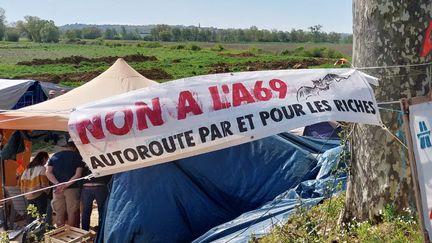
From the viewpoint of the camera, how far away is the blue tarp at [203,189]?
589 centimetres

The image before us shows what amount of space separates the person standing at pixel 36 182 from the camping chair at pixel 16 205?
438 millimetres

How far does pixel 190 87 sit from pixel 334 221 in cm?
193

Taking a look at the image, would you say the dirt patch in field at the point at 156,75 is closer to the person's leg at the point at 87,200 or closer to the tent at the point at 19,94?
the tent at the point at 19,94

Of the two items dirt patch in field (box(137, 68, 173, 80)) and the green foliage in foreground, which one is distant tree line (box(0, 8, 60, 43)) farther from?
the green foliage in foreground

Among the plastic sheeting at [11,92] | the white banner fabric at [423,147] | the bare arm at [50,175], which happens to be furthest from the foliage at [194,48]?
the white banner fabric at [423,147]

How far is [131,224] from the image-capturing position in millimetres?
5859

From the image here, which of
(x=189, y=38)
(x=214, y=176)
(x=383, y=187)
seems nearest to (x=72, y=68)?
(x=214, y=176)

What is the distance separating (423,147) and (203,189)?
3.71 m

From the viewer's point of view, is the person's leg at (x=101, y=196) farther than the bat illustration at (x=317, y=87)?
Yes

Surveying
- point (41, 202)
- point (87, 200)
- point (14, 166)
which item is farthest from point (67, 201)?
point (14, 166)

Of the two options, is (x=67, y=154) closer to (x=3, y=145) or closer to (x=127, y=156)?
(x=3, y=145)

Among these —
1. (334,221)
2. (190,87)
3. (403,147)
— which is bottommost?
(334,221)

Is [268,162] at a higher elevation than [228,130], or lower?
lower

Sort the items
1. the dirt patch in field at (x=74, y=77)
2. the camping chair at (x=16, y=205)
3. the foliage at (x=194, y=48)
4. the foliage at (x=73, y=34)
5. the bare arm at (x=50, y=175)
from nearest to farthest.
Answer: the bare arm at (x=50, y=175), the camping chair at (x=16, y=205), the dirt patch in field at (x=74, y=77), the foliage at (x=194, y=48), the foliage at (x=73, y=34)
